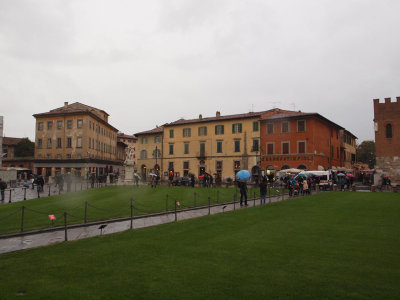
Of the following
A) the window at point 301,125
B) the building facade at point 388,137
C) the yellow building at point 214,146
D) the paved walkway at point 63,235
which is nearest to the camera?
the paved walkway at point 63,235

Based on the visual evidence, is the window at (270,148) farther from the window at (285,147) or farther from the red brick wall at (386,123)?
the red brick wall at (386,123)

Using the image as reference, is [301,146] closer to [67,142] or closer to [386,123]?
[386,123]

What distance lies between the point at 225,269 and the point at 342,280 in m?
1.89

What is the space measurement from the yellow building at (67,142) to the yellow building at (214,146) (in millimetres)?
11403

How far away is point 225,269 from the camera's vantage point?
5816 millimetres

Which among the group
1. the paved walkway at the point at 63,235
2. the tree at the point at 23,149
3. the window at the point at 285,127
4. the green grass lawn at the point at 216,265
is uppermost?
the window at the point at 285,127

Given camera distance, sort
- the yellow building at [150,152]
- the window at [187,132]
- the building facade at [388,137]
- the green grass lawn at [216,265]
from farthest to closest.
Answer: the yellow building at [150,152] → the window at [187,132] → the building facade at [388,137] → the green grass lawn at [216,265]

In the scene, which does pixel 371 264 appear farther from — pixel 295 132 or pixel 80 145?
pixel 80 145

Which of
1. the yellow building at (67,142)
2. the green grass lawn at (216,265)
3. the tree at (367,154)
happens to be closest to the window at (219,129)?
the yellow building at (67,142)

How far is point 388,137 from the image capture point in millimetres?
40250

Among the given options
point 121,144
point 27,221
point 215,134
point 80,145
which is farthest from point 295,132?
point 121,144

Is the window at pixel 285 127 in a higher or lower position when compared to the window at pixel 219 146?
higher

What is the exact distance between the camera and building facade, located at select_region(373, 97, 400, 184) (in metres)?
39.5

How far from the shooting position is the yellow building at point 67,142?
182ft
